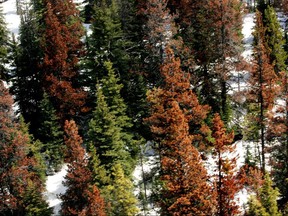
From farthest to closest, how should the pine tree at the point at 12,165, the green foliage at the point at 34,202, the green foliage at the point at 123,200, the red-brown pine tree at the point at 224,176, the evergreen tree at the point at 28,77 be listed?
the evergreen tree at the point at 28,77
the pine tree at the point at 12,165
the green foliage at the point at 34,202
the green foliage at the point at 123,200
the red-brown pine tree at the point at 224,176

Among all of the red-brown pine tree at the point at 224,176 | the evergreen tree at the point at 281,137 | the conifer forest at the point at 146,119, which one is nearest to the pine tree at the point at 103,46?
the conifer forest at the point at 146,119

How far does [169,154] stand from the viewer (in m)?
29.6

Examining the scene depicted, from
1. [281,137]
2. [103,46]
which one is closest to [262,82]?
[281,137]

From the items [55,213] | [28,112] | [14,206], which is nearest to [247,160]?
[55,213]

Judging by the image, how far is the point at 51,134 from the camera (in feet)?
139

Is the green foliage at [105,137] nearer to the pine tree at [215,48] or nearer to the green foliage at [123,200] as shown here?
the green foliage at [123,200]

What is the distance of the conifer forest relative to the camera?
2953 centimetres

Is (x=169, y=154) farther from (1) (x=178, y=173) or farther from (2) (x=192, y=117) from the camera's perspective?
(2) (x=192, y=117)

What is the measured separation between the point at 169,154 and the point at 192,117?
4.77m

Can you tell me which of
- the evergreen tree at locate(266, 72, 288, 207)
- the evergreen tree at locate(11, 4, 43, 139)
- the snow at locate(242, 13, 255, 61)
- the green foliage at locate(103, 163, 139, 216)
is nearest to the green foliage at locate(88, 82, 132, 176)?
the green foliage at locate(103, 163, 139, 216)

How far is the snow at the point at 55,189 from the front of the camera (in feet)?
129

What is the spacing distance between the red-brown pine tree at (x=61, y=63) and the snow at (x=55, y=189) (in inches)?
241

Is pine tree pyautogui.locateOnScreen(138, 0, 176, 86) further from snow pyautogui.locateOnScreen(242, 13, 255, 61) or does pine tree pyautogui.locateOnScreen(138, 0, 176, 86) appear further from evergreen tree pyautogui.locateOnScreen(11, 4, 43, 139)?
snow pyautogui.locateOnScreen(242, 13, 255, 61)

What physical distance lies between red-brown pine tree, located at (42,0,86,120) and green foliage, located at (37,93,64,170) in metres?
1.44
